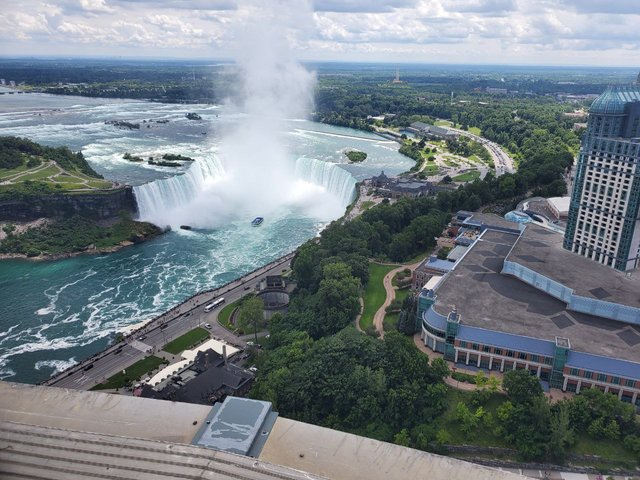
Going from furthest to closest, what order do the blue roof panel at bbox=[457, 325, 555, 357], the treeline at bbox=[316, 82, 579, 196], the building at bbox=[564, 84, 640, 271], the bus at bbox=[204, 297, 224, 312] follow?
the treeline at bbox=[316, 82, 579, 196]
the bus at bbox=[204, 297, 224, 312]
the building at bbox=[564, 84, 640, 271]
the blue roof panel at bbox=[457, 325, 555, 357]

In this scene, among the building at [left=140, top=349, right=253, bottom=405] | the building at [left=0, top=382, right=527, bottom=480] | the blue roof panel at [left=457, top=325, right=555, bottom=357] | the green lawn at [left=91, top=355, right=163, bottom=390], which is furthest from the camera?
the green lawn at [left=91, top=355, right=163, bottom=390]

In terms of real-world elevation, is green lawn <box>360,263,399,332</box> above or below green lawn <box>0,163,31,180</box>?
below

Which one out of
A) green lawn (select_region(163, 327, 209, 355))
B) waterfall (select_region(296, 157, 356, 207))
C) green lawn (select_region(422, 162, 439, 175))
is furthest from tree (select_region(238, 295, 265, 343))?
green lawn (select_region(422, 162, 439, 175))

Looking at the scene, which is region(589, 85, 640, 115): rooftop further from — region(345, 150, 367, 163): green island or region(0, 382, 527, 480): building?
region(345, 150, 367, 163): green island

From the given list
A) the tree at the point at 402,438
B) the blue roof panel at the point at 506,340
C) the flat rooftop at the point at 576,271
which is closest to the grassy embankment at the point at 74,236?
the blue roof panel at the point at 506,340

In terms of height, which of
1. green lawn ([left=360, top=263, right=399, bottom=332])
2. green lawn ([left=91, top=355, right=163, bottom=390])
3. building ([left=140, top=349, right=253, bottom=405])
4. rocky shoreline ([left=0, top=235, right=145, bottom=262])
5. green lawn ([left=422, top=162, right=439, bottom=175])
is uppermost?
green lawn ([left=422, top=162, right=439, bottom=175])

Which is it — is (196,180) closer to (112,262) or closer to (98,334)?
(112,262)
